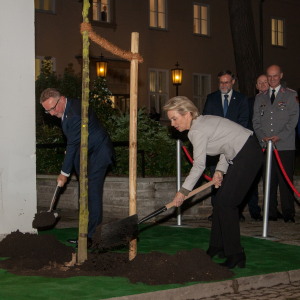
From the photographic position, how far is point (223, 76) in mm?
7555

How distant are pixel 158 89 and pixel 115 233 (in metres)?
17.4

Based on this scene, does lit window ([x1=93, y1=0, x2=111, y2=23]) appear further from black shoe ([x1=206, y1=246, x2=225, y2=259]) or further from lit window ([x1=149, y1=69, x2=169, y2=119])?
black shoe ([x1=206, y1=246, x2=225, y2=259])

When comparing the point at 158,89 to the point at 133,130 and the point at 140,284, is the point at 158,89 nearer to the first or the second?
the point at 133,130

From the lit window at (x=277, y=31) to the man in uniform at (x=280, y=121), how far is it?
18414mm

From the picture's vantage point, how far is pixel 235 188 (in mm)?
4953

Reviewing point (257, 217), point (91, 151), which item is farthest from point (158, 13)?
point (91, 151)

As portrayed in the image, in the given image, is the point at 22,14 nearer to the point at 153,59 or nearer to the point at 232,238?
the point at 232,238

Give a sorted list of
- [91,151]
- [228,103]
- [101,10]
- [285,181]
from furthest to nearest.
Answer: [101,10] → [285,181] → [228,103] → [91,151]

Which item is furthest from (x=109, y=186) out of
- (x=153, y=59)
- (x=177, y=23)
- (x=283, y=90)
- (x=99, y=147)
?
(x=177, y=23)

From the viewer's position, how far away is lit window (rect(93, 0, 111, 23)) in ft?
64.8

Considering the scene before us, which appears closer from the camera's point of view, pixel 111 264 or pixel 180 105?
pixel 180 105

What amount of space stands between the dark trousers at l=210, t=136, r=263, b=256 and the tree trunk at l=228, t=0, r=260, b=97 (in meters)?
8.23

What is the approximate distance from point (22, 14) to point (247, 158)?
341 centimetres

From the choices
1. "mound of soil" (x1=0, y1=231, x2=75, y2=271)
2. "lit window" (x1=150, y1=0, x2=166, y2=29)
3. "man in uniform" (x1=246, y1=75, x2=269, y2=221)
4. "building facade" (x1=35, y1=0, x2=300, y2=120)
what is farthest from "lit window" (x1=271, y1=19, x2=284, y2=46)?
"mound of soil" (x1=0, y1=231, x2=75, y2=271)
